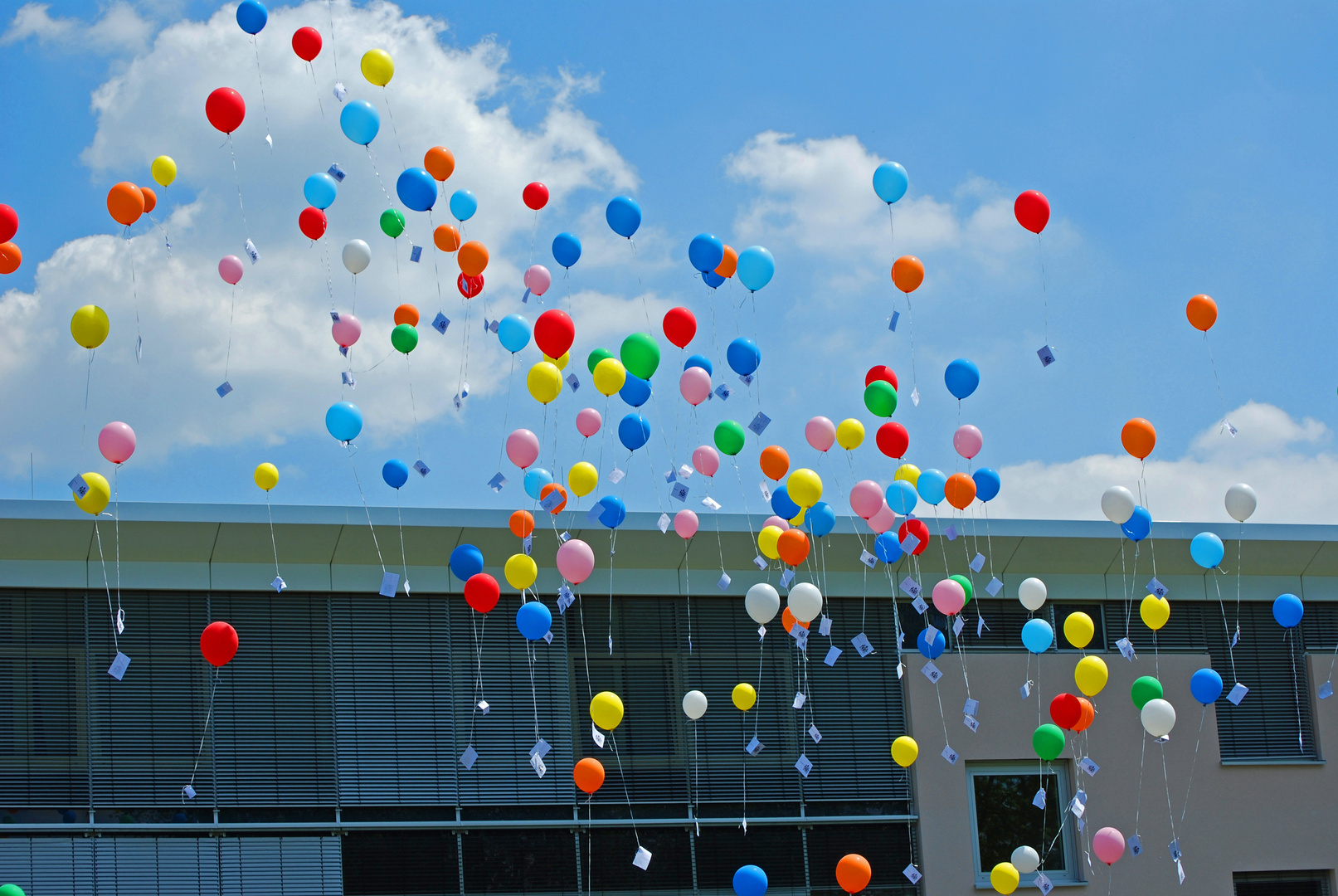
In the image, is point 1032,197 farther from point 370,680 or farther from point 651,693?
point 370,680

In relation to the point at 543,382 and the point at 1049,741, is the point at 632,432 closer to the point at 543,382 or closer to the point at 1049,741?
the point at 543,382

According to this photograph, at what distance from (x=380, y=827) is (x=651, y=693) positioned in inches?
82.9

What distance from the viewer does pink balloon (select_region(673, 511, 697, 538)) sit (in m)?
10.1

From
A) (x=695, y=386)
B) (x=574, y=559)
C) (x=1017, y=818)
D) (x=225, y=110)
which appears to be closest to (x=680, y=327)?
(x=695, y=386)

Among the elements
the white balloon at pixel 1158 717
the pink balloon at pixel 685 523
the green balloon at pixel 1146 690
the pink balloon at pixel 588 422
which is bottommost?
the white balloon at pixel 1158 717

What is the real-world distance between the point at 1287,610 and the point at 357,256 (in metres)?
6.93

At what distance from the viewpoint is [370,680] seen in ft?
33.8

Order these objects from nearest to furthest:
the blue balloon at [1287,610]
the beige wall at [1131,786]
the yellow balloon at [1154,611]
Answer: the yellow balloon at [1154,611]
the blue balloon at [1287,610]
the beige wall at [1131,786]

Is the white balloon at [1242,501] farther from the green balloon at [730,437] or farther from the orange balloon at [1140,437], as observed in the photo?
the green balloon at [730,437]

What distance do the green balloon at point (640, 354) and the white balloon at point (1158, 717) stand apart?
4019mm

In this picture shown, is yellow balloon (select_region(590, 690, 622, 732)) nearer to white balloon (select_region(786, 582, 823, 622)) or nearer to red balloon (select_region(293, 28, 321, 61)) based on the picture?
white balloon (select_region(786, 582, 823, 622))

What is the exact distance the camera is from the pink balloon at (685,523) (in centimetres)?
1014

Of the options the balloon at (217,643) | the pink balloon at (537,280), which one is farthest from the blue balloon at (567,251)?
the balloon at (217,643)

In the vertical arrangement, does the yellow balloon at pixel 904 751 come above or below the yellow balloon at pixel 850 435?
below
